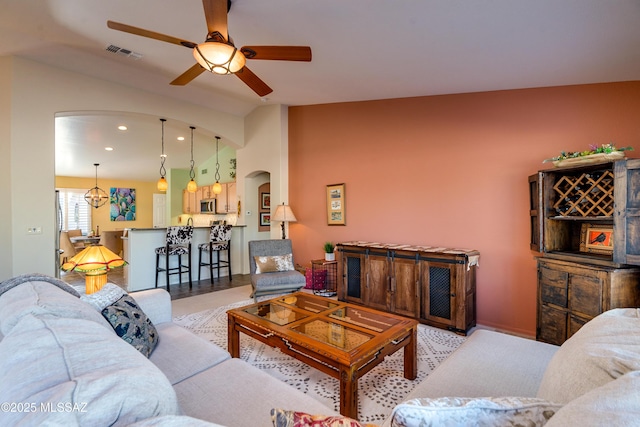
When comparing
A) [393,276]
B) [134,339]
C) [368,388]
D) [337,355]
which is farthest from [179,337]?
[393,276]

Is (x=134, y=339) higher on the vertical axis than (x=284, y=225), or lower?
lower

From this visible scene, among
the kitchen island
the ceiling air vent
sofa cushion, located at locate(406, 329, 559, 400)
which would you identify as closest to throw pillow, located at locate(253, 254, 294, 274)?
the kitchen island

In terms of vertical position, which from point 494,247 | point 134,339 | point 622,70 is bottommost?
point 134,339

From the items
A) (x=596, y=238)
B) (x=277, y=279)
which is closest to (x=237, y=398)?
(x=277, y=279)

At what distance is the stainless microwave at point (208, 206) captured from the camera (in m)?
7.88

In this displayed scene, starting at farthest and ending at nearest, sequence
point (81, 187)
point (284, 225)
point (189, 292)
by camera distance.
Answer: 1. point (81, 187)
2. point (284, 225)
3. point (189, 292)

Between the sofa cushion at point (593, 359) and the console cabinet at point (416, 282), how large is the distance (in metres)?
1.86

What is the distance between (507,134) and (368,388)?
9.84ft

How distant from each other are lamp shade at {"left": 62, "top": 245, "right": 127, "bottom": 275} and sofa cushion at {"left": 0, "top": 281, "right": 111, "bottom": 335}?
0.72 m

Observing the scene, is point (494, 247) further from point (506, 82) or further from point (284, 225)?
point (284, 225)

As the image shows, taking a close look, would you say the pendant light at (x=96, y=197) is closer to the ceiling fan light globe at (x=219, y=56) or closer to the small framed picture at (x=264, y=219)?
the small framed picture at (x=264, y=219)

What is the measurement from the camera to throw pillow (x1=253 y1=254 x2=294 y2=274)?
4.16 metres

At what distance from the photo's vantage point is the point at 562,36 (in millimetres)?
2129

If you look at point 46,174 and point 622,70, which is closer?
point 622,70
